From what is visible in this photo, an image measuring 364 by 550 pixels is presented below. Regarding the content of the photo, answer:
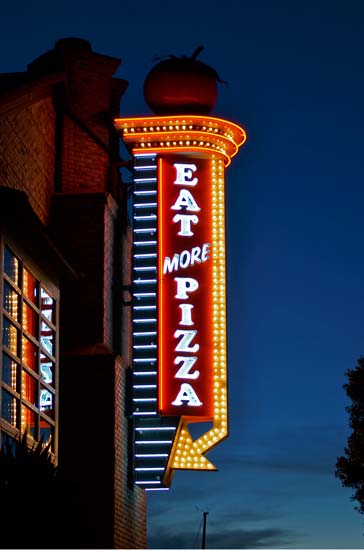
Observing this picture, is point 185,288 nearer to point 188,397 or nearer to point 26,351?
point 188,397

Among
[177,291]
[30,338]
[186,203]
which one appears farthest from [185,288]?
[30,338]

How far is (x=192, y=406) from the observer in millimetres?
23891

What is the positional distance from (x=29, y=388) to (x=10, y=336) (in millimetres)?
1199

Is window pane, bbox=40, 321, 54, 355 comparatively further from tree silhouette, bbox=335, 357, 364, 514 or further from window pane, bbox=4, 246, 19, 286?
tree silhouette, bbox=335, 357, 364, 514

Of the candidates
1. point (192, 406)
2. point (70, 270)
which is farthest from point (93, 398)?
point (70, 270)

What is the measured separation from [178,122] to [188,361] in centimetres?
480

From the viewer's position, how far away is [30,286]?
61.6ft

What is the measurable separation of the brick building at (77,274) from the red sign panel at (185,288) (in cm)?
99

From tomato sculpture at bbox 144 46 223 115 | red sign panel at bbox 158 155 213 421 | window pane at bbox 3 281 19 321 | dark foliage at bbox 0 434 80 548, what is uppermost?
tomato sculpture at bbox 144 46 223 115

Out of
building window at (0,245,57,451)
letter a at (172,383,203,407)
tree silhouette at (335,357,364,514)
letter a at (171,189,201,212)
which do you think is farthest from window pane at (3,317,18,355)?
tree silhouette at (335,357,364,514)

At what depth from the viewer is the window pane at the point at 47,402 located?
19.2 m

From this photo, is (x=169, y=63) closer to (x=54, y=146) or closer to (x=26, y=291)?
(x=54, y=146)

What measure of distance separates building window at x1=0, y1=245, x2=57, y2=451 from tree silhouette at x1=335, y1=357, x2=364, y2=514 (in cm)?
1891

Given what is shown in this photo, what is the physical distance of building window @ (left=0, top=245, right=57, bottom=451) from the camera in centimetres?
1700
